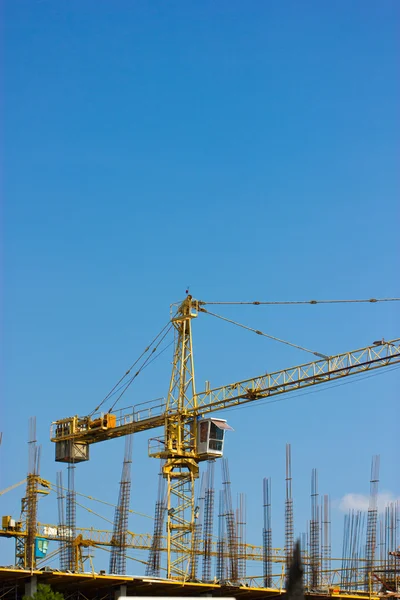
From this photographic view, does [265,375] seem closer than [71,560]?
No

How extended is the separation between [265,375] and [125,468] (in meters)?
14.7

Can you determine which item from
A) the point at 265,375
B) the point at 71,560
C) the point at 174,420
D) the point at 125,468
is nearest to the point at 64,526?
the point at 71,560

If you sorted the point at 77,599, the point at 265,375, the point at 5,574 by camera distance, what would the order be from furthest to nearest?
the point at 265,375
the point at 77,599
the point at 5,574

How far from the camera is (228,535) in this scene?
72.4 meters

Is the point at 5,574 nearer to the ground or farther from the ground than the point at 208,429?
nearer to the ground

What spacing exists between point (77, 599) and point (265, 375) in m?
23.3

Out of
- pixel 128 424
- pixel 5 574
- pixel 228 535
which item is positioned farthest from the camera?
pixel 128 424

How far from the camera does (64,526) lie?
2891 inches

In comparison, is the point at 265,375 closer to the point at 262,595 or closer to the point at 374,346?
the point at 374,346

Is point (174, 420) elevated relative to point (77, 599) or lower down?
elevated

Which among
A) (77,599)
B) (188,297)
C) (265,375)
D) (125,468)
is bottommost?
(77,599)

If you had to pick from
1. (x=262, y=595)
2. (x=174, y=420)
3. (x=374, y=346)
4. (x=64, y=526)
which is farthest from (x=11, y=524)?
(x=374, y=346)

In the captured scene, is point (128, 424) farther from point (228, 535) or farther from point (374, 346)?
point (374, 346)

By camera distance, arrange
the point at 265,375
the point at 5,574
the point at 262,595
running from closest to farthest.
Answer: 1. the point at 5,574
2. the point at 262,595
3. the point at 265,375
